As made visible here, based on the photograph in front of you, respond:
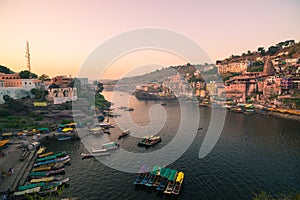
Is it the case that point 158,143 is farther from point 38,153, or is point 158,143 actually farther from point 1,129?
point 1,129

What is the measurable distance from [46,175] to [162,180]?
15034mm

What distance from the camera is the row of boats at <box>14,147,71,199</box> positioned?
Answer: 67.4 feet

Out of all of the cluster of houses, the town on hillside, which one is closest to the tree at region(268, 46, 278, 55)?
the town on hillside

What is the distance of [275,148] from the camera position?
33.1 metres

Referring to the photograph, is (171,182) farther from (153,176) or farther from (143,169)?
(143,169)

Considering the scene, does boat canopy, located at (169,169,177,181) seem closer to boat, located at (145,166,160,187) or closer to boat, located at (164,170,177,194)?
boat, located at (164,170,177,194)

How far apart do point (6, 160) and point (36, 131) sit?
46.6 ft

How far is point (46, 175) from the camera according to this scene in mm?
24453

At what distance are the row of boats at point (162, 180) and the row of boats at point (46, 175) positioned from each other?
9.25 meters

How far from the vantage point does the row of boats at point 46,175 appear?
20531 millimetres

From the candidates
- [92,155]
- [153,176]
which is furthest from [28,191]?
[153,176]

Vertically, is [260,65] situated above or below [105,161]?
above

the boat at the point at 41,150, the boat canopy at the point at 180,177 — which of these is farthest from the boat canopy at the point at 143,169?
the boat at the point at 41,150

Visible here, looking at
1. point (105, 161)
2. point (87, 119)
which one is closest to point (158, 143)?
point (105, 161)
